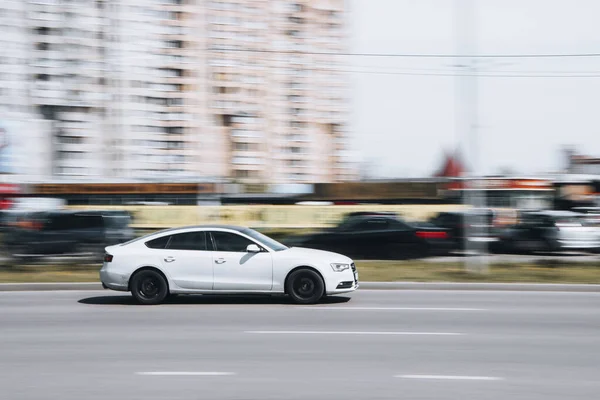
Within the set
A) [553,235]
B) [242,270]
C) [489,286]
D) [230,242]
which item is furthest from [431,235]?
[242,270]

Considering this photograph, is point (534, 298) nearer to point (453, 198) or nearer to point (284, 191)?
point (453, 198)

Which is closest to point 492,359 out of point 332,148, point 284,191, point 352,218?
point 352,218

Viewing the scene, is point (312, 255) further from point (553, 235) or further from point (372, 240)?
point (553, 235)

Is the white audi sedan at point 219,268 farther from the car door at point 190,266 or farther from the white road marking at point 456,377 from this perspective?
the white road marking at point 456,377

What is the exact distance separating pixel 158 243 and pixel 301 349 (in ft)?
17.3

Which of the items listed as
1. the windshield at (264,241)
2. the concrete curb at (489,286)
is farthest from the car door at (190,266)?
the concrete curb at (489,286)

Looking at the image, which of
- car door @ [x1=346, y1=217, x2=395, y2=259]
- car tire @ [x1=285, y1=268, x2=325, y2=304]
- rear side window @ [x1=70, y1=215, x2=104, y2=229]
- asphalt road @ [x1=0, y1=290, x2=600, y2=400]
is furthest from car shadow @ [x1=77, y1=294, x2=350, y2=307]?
rear side window @ [x1=70, y1=215, x2=104, y2=229]

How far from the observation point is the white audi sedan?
13.6 metres

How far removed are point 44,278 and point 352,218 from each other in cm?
988

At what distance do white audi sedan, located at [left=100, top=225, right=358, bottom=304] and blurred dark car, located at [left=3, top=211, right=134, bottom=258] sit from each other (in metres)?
10.5

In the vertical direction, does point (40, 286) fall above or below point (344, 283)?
below

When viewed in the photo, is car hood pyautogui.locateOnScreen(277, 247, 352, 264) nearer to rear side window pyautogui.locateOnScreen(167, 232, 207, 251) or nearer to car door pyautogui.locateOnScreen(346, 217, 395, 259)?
rear side window pyautogui.locateOnScreen(167, 232, 207, 251)

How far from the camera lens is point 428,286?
1672cm

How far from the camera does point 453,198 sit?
5059 cm
